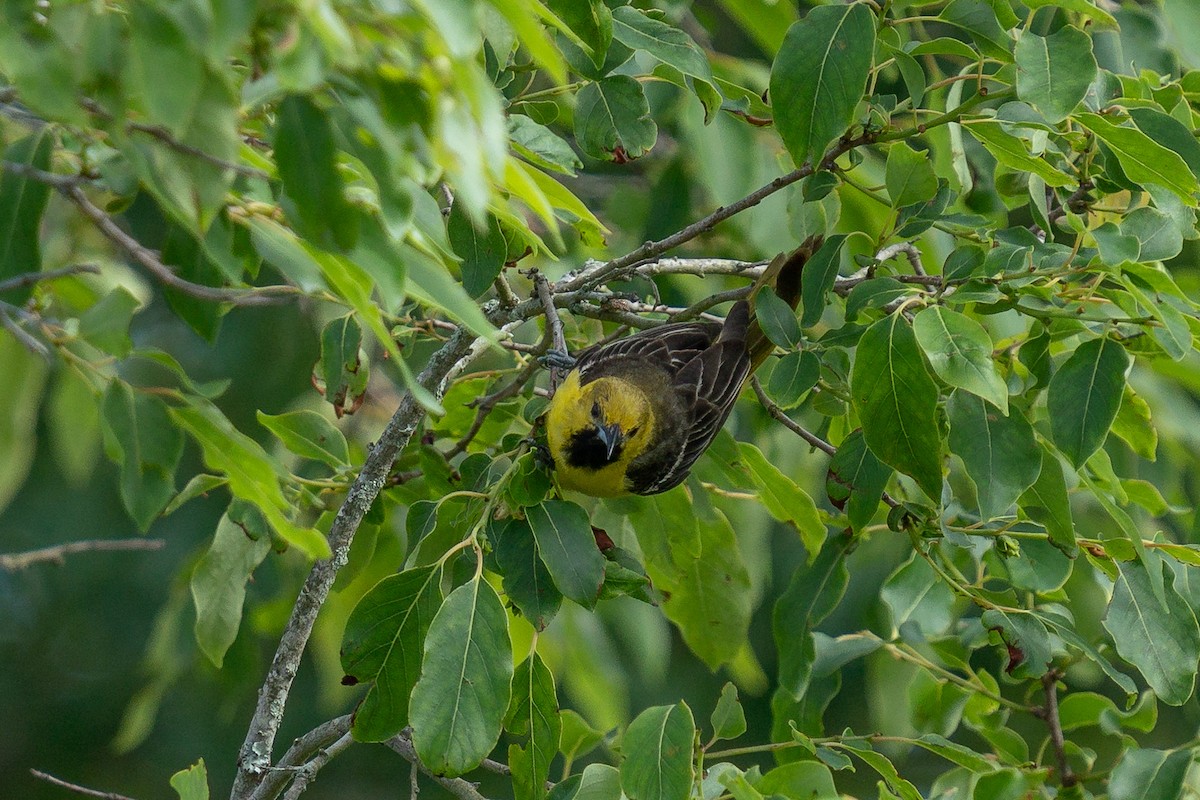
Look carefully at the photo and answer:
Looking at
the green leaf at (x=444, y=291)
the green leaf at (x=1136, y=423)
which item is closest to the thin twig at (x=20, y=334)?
the green leaf at (x=444, y=291)

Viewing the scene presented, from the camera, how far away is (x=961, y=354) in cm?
178

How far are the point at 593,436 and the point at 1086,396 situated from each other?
135cm

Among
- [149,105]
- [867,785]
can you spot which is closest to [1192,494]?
[867,785]

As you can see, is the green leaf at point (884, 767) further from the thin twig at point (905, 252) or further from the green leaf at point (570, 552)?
the thin twig at point (905, 252)

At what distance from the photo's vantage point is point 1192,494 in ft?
20.1

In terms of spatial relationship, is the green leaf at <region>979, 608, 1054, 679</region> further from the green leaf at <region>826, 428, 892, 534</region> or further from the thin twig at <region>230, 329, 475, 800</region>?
the thin twig at <region>230, 329, 475, 800</region>

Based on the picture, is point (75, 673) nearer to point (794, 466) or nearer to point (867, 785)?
point (867, 785)

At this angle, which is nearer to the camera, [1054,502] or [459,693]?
[459,693]

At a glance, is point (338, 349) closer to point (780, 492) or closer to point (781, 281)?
point (780, 492)

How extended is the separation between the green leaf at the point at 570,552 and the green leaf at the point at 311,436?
26.5 inches

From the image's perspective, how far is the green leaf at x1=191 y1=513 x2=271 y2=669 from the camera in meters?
2.45

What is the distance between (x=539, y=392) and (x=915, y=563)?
970 mm

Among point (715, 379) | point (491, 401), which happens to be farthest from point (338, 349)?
point (715, 379)

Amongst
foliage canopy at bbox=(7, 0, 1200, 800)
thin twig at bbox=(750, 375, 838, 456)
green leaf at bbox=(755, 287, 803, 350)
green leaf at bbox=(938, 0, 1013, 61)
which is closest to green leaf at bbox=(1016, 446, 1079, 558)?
foliage canopy at bbox=(7, 0, 1200, 800)
